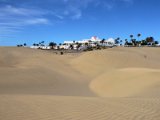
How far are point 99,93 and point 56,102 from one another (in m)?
10.0

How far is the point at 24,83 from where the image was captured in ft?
79.0

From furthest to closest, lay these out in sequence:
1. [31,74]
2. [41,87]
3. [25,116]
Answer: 1. [31,74]
2. [41,87]
3. [25,116]

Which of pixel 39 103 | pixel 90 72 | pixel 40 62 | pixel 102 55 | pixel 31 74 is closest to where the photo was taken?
pixel 39 103

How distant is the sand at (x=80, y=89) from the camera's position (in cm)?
986

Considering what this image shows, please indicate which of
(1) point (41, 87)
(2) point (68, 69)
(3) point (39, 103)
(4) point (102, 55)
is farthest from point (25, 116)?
(4) point (102, 55)

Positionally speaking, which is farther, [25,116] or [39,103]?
[39,103]

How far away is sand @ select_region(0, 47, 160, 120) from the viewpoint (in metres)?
9.86

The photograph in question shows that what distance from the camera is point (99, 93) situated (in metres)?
21.5

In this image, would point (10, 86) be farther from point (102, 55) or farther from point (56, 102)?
point (102, 55)

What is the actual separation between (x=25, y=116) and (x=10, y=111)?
84cm

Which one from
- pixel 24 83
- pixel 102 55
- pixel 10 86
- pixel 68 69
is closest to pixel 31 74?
pixel 24 83

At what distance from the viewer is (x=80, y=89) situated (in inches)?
919

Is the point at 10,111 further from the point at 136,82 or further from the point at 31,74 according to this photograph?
the point at 31,74

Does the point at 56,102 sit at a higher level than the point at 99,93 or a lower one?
higher
